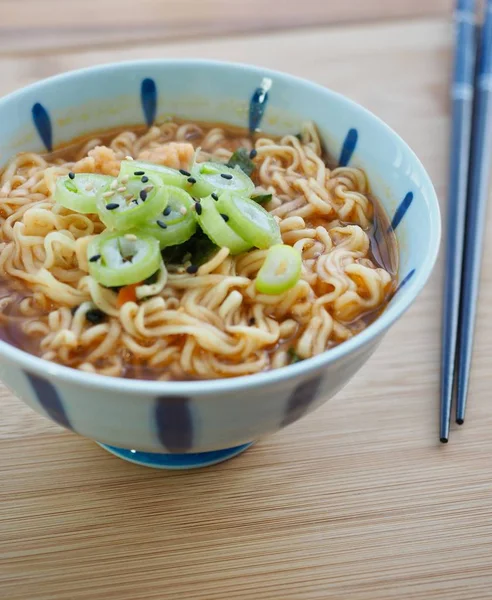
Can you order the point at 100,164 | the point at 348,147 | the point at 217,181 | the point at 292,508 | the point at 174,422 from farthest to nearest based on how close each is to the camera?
the point at 348,147
the point at 100,164
the point at 217,181
the point at 292,508
the point at 174,422

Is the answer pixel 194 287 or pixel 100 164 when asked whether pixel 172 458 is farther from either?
pixel 100 164

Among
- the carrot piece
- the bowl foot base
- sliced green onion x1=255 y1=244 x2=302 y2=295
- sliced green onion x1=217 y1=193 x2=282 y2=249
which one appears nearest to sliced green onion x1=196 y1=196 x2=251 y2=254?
sliced green onion x1=217 y1=193 x2=282 y2=249

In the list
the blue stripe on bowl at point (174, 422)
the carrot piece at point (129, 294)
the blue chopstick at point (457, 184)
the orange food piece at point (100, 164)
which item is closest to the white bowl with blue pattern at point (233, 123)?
the blue stripe on bowl at point (174, 422)

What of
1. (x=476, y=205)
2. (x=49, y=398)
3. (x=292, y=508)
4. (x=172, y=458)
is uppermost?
(x=49, y=398)

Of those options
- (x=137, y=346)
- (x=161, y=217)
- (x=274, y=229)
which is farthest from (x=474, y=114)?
(x=137, y=346)

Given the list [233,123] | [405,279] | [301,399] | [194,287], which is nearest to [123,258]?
[194,287]

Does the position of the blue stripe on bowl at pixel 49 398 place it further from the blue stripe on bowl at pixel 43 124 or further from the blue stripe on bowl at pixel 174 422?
the blue stripe on bowl at pixel 43 124

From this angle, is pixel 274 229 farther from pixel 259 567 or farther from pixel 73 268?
pixel 259 567
